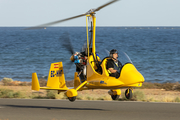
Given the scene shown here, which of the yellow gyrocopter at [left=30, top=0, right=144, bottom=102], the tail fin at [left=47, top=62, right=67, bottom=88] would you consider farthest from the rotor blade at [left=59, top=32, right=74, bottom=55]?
the tail fin at [left=47, top=62, right=67, bottom=88]

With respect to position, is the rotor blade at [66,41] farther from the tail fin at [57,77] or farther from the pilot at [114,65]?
the pilot at [114,65]

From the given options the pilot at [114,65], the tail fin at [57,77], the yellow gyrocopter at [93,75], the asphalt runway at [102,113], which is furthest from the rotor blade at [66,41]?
the asphalt runway at [102,113]

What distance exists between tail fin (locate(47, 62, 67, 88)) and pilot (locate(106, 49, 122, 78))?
3492 millimetres

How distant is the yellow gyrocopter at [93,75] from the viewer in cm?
1258

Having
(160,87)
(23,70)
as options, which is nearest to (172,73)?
(160,87)

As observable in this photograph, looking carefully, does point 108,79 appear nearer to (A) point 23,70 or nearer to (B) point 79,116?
(B) point 79,116

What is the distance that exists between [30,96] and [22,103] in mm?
3566

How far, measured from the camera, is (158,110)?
1705cm

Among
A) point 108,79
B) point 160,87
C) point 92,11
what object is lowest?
point 160,87

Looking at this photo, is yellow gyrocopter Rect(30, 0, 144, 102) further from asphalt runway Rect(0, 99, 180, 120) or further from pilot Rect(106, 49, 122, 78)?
asphalt runway Rect(0, 99, 180, 120)

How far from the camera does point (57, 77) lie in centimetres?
1590

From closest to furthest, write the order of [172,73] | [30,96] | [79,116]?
1. [79,116]
2. [30,96]
3. [172,73]

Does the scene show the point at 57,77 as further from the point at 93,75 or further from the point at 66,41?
the point at 93,75

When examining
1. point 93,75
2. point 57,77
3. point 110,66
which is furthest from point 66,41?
point 110,66
